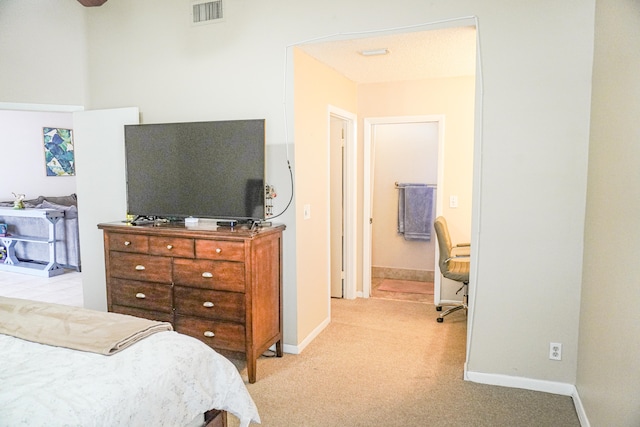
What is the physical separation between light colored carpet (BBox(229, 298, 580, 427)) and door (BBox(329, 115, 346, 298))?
1.06 metres

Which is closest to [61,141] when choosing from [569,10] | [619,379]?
[569,10]

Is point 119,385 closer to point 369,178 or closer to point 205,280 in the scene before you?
point 205,280

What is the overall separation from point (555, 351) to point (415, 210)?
10.1ft

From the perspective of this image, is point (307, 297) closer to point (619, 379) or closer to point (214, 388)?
point (214, 388)

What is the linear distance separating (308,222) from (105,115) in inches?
78.9

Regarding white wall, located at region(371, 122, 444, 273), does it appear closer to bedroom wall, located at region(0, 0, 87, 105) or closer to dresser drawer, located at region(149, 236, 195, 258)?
dresser drawer, located at region(149, 236, 195, 258)

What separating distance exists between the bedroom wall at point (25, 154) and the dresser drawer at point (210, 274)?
6.21 metres

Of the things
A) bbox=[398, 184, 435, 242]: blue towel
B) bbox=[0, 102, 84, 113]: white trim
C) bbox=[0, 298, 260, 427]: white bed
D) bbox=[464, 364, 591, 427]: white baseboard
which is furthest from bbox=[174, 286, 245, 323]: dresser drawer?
bbox=[398, 184, 435, 242]: blue towel

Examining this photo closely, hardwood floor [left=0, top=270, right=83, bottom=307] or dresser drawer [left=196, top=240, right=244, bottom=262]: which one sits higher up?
dresser drawer [left=196, top=240, right=244, bottom=262]

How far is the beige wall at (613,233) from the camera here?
182cm

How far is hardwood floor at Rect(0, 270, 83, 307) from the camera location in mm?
5215

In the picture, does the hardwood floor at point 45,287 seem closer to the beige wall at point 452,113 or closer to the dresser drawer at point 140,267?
the dresser drawer at point 140,267

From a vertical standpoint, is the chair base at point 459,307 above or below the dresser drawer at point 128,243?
below

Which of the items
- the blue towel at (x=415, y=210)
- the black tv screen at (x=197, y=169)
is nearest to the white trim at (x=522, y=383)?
the black tv screen at (x=197, y=169)
